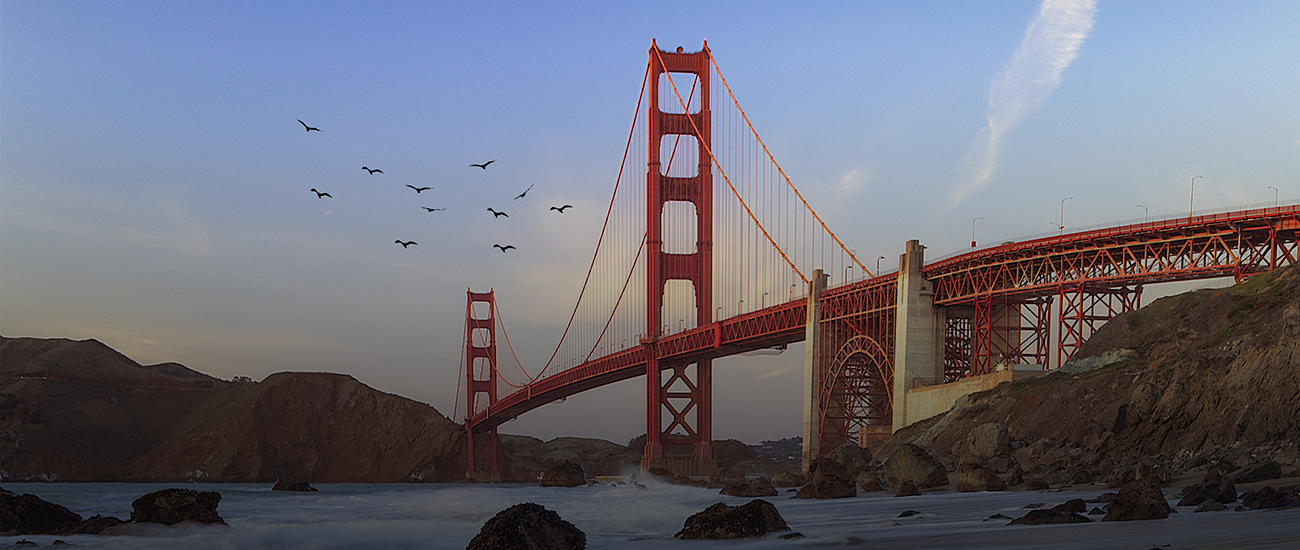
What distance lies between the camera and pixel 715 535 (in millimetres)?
17047

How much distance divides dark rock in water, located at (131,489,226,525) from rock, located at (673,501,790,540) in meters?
10.6

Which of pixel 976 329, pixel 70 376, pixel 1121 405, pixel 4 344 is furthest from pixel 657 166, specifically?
pixel 4 344

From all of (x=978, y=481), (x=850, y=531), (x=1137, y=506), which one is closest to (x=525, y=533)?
(x=850, y=531)

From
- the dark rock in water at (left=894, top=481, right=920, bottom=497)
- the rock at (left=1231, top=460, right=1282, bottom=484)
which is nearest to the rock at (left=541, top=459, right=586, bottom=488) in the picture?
the dark rock in water at (left=894, top=481, right=920, bottom=497)

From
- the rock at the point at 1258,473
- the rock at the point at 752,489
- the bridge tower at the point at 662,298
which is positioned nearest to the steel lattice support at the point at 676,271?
the bridge tower at the point at 662,298

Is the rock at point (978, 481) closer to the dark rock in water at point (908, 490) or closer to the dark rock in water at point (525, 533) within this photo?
the dark rock in water at point (908, 490)

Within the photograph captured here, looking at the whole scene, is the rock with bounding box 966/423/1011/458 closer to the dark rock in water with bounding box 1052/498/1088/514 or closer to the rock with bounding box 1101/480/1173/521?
the dark rock in water with bounding box 1052/498/1088/514

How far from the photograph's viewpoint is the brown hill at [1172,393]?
29.6 metres

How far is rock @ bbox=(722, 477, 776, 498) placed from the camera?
1477 inches

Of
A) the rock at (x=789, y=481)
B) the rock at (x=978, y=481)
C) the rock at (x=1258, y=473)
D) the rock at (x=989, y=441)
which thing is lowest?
the rock at (x=789, y=481)

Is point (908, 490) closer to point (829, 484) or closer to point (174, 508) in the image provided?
point (829, 484)

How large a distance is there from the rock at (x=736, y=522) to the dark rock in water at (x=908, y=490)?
1281 cm

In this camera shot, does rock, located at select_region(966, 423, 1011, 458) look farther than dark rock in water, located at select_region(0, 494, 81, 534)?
Yes

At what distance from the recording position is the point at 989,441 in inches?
1559
